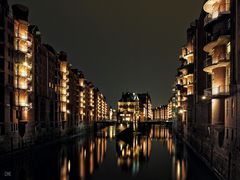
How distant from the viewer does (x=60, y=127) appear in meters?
112

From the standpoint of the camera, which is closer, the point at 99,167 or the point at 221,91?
the point at 221,91

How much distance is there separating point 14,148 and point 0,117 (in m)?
8.70

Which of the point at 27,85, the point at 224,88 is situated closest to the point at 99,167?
the point at 27,85

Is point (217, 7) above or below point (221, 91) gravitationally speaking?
above

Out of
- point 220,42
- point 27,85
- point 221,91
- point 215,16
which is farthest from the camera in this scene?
point 27,85

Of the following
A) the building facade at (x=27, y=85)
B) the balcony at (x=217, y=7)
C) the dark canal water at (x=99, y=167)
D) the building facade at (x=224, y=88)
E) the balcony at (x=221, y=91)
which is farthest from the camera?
the building facade at (x=27, y=85)

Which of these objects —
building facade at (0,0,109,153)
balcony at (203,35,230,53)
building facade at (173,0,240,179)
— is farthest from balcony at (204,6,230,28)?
building facade at (0,0,109,153)

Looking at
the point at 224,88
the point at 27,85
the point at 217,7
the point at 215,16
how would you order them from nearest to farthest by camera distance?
the point at 224,88
the point at 215,16
the point at 217,7
the point at 27,85

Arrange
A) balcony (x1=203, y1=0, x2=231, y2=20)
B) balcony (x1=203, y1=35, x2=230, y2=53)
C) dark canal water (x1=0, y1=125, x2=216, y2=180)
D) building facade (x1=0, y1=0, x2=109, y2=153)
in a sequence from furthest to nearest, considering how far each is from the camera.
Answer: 1. building facade (x1=0, y1=0, x2=109, y2=153)
2. dark canal water (x1=0, y1=125, x2=216, y2=180)
3. balcony (x1=203, y1=0, x2=231, y2=20)
4. balcony (x1=203, y1=35, x2=230, y2=53)

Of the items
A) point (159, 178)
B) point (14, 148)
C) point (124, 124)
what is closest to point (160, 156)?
point (159, 178)

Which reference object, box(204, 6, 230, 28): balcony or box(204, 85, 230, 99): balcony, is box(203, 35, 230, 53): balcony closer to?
box(204, 6, 230, 28): balcony

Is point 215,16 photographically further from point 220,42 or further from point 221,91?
point 221,91

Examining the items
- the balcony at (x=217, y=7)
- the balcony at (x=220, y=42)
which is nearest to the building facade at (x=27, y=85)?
the balcony at (x=217, y=7)

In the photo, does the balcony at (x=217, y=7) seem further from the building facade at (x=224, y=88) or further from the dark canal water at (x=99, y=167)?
the dark canal water at (x=99, y=167)
